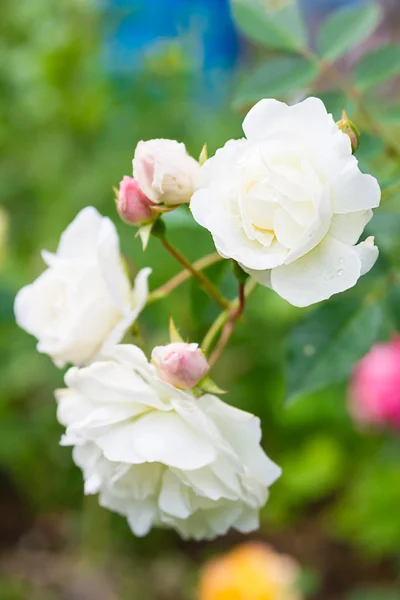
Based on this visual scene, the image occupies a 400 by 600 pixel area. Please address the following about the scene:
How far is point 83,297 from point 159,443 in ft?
0.29

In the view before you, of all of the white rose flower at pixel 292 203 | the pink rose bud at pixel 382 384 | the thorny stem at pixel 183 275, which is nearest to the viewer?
the white rose flower at pixel 292 203

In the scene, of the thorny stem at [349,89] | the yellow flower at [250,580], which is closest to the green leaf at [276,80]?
the thorny stem at [349,89]

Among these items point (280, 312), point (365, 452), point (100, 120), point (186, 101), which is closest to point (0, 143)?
point (100, 120)

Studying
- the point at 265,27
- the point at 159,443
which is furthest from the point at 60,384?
the point at 159,443

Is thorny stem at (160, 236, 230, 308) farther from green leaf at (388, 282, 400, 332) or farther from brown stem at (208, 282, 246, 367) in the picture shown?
Result: green leaf at (388, 282, 400, 332)

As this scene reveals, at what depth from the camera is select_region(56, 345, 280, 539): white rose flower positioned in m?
0.33

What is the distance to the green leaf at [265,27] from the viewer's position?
52cm

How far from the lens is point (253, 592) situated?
3.59ft

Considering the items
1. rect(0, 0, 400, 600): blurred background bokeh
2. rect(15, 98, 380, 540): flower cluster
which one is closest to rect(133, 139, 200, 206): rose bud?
rect(15, 98, 380, 540): flower cluster

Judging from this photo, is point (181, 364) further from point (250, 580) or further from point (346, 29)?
point (250, 580)

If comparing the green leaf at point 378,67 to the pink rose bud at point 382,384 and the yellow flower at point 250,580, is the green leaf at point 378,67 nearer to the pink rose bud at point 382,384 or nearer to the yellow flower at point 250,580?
the pink rose bud at point 382,384

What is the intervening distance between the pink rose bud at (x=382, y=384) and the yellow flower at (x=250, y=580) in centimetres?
26

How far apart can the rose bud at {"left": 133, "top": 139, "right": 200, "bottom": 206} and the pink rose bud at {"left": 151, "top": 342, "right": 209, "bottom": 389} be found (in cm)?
6

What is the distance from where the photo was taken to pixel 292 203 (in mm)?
293
